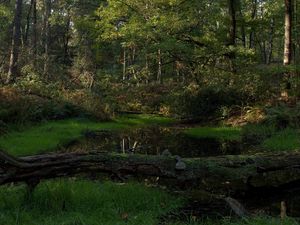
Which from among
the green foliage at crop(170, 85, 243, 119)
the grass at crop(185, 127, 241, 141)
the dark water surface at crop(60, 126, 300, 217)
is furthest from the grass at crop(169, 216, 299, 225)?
the green foliage at crop(170, 85, 243, 119)

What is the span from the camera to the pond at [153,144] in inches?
587

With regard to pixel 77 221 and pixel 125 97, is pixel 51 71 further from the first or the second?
pixel 77 221

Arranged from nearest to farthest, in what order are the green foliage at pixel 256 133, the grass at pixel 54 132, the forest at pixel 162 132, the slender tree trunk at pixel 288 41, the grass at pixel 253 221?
the grass at pixel 253 221 → the forest at pixel 162 132 → the grass at pixel 54 132 → the green foliage at pixel 256 133 → the slender tree trunk at pixel 288 41

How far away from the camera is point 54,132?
1795 centimetres

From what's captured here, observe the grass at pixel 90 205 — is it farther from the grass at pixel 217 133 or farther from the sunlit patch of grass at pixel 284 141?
the grass at pixel 217 133

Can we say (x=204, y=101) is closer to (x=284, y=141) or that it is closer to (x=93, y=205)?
(x=284, y=141)

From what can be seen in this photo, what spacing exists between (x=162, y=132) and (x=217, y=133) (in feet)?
8.22

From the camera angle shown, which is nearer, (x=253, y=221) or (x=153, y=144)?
(x=253, y=221)

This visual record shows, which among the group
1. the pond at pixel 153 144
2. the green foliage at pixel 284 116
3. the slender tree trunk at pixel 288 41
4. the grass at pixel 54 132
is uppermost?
the slender tree trunk at pixel 288 41

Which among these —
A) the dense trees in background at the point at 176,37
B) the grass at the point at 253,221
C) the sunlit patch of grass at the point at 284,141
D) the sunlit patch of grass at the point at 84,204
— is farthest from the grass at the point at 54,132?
the grass at the point at 253,221

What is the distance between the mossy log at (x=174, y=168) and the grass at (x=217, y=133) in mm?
7760

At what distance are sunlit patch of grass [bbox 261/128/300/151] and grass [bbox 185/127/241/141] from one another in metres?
1.57

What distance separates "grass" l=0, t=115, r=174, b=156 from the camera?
14.5 meters

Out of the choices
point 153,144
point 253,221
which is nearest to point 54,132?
point 153,144
